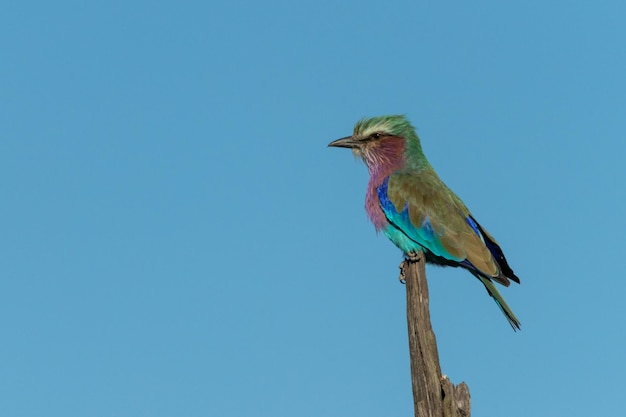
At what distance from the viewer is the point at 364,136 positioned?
9977 millimetres

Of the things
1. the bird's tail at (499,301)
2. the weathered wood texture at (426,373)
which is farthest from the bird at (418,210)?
the weathered wood texture at (426,373)

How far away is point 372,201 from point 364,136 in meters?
0.98

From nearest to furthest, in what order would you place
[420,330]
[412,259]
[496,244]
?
1. [420,330]
2. [412,259]
3. [496,244]

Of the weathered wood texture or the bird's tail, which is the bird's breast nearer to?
the bird's tail

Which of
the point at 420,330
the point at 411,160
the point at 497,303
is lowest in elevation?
the point at 420,330

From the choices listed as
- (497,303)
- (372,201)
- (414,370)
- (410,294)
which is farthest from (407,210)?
(414,370)

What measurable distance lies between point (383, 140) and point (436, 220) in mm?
1444

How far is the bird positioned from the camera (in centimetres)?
857

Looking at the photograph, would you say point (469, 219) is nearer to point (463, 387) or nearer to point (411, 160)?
point (411, 160)

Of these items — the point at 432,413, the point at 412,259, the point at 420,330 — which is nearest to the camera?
the point at 432,413

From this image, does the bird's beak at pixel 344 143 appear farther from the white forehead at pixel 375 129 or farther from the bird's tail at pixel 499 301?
the bird's tail at pixel 499 301

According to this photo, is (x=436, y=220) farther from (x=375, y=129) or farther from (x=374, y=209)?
(x=375, y=129)

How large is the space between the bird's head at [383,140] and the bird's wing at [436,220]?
1.58 ft

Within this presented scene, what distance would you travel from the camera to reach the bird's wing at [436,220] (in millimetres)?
8547
